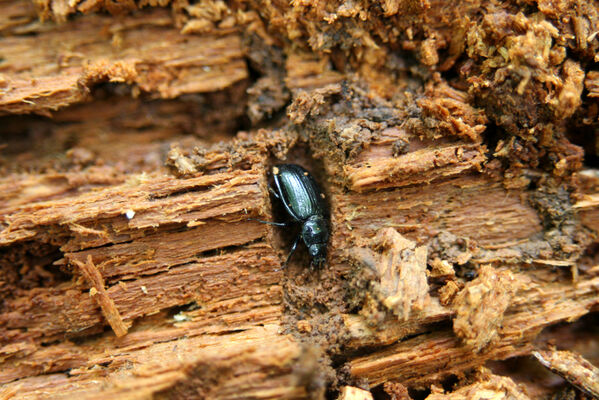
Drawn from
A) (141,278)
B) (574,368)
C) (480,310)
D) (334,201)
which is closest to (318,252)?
(334,201)

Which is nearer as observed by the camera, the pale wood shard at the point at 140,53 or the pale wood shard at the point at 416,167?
the pale wood shard at the point at 416,167

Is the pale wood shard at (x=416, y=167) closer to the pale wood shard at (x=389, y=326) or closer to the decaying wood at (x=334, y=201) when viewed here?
the decaying wood at (x=334, y=201)

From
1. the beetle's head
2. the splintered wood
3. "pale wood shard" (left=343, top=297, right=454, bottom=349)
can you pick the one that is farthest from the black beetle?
"pale wood shard" (left=343, top=297, right=454, bottom=349)

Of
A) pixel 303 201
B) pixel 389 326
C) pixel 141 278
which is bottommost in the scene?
pixel 389 326

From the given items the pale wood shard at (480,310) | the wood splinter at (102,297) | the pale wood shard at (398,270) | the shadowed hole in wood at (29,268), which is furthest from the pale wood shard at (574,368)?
the shadowed hole in wood at (29,268)

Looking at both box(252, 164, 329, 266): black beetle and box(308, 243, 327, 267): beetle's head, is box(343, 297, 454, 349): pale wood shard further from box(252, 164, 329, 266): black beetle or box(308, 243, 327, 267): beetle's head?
box(252, 164, 329, 266): black beetle

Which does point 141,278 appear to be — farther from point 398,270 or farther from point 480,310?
point 480,310

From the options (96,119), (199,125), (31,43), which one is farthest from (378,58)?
(31,43)
